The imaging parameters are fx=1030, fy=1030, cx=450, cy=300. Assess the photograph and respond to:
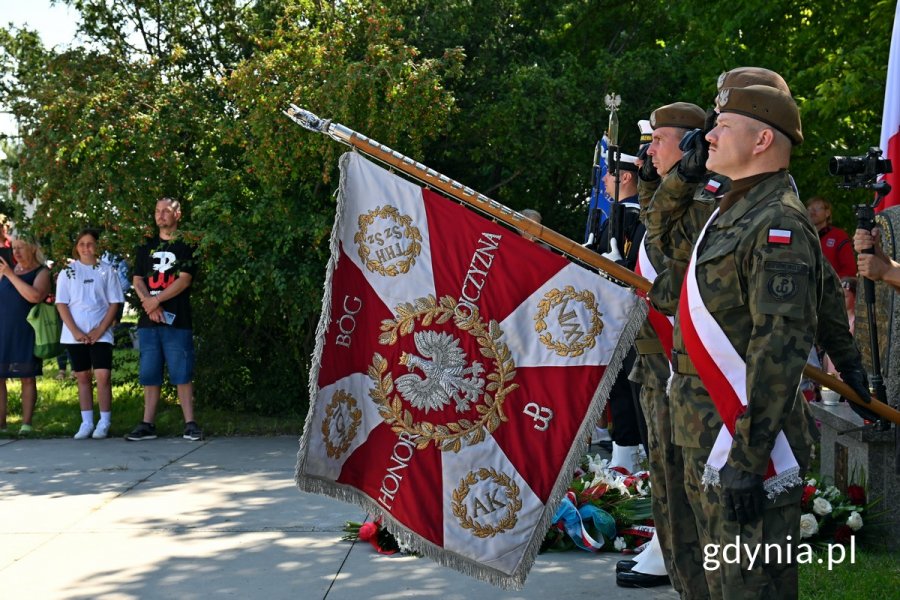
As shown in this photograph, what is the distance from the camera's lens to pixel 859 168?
4.52 meters

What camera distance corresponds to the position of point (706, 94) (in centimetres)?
1101

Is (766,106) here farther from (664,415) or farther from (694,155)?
(664,415)

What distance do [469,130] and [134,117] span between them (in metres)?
3.28

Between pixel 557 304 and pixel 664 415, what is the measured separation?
0.81m

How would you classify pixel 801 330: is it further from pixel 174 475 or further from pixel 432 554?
pixel 174 475

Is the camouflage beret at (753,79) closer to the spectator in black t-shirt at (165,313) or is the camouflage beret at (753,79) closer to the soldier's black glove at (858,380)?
the soldier's black glove at (858,380)

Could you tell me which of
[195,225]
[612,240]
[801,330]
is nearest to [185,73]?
[195,225]

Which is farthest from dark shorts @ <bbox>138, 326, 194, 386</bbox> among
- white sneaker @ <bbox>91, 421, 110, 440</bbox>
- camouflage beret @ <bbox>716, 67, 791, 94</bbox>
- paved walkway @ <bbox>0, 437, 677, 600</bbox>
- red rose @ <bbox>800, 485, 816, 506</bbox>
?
camouflage beret @ <bbox>716, 67, 791, 94</bbox>

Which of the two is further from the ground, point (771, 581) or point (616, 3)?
point (616, 3)

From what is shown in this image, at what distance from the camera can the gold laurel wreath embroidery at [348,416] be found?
4469 mm

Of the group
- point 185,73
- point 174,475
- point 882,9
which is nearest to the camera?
point 174,475

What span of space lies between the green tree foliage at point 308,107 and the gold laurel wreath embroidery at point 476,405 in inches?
177

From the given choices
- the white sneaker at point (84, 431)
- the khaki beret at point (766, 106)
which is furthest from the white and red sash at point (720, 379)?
the white sneaker at point (84, 431)

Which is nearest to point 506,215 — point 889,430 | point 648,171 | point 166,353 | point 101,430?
point 648,171
